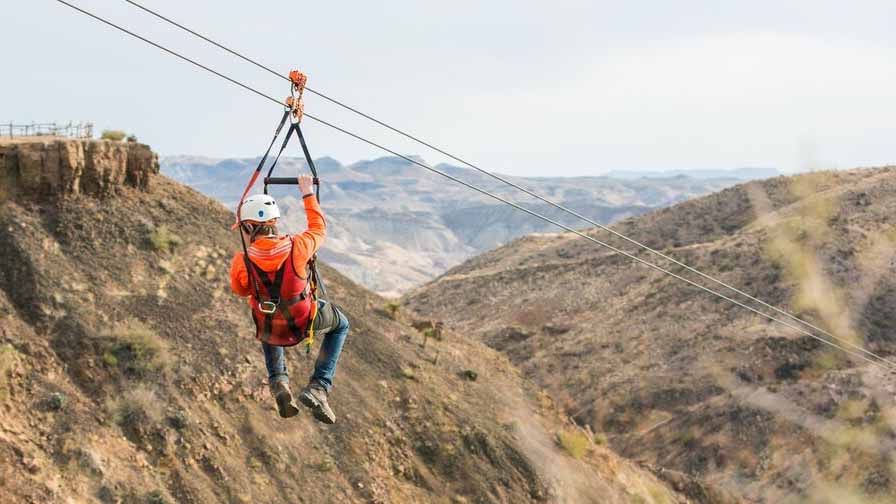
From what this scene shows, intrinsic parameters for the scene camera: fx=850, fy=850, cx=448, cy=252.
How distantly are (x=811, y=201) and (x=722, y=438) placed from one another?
37171 mm

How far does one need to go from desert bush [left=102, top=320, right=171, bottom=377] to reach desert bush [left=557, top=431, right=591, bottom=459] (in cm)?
1414

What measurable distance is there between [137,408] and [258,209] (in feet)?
49.0

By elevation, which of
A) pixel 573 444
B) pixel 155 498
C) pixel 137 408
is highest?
pixel 137 408

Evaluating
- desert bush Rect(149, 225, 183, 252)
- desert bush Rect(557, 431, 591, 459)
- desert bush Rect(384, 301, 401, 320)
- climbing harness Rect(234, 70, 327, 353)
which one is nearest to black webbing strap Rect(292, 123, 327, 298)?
climbing harness Rect(234, 70, 327, 353)

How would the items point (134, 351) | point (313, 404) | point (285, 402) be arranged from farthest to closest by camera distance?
1. point (134, 351)
2. point (313, 404)
3. point (285, 402)

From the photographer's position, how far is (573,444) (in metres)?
30.6

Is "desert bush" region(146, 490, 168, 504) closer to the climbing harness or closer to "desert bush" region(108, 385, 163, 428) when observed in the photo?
"desert bush" region(108, 385, 163, 428)

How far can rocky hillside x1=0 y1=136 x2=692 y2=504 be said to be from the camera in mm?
21375

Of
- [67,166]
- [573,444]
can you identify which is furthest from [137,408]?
[573,444]

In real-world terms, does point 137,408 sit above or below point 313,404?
below

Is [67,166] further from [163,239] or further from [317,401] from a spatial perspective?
[317,401]

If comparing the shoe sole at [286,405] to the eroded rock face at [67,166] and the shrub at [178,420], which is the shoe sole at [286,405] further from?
the eroded rock face at [67,166]

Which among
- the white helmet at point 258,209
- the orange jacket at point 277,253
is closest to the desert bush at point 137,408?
the orange jacket at point 277,253

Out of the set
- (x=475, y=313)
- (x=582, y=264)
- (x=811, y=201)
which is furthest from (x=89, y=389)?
(x=811, y=201)
